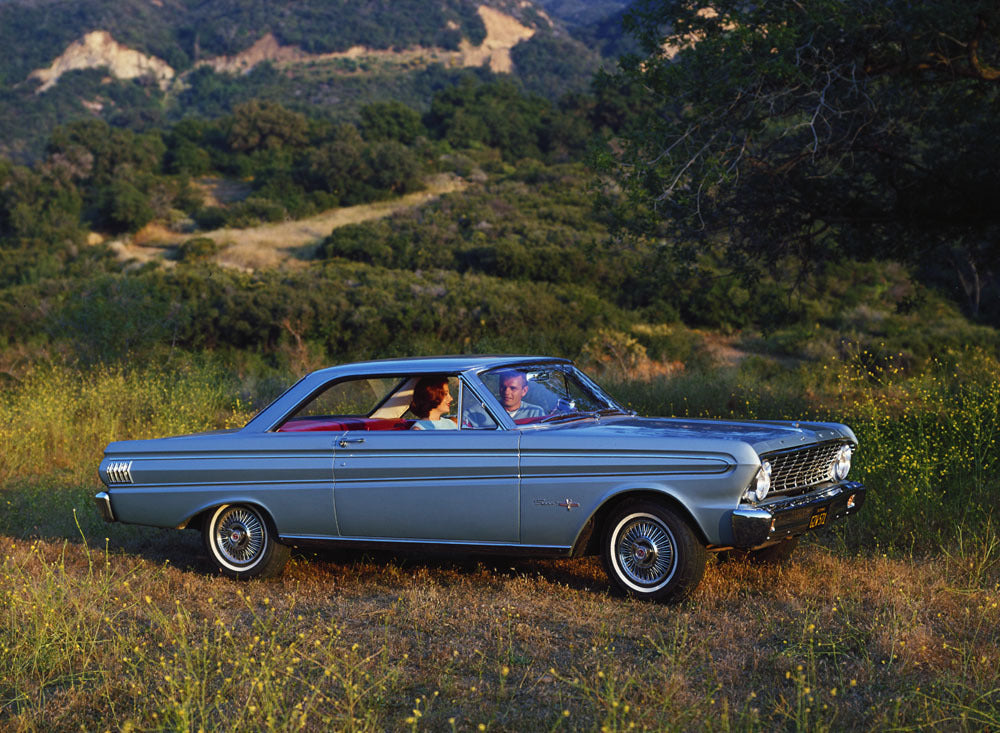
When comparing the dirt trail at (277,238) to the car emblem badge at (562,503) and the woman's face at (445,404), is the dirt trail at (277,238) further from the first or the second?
the car emblem badge at (562,503)

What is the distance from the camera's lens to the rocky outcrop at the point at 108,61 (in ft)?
392

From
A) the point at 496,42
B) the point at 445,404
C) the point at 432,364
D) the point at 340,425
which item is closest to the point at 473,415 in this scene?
the point at 432,364

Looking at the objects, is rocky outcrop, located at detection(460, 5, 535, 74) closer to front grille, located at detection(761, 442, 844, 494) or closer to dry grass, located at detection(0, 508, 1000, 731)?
front grille, located at detection(761, 442, 844, 494)

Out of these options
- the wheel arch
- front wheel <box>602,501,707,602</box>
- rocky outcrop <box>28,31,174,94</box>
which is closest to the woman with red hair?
the wheel arch

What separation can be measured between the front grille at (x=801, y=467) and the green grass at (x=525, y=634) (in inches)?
25.6

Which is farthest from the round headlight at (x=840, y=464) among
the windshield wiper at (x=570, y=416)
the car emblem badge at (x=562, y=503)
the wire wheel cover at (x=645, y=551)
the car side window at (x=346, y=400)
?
the car side window at (x=346, y=400)

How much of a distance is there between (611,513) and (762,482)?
0.93 m

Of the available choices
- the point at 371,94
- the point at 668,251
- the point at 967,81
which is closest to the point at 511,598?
the point at 668,251

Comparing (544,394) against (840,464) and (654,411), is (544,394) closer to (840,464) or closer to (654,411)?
(840,464)

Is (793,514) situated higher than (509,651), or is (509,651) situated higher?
(793,514)

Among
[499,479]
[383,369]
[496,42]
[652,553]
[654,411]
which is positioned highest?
[496,42]

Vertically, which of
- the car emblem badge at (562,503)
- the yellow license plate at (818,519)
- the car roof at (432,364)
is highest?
the car roof at (432,364)

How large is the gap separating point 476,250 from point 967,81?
80.8 feet

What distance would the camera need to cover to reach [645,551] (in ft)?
18.7
